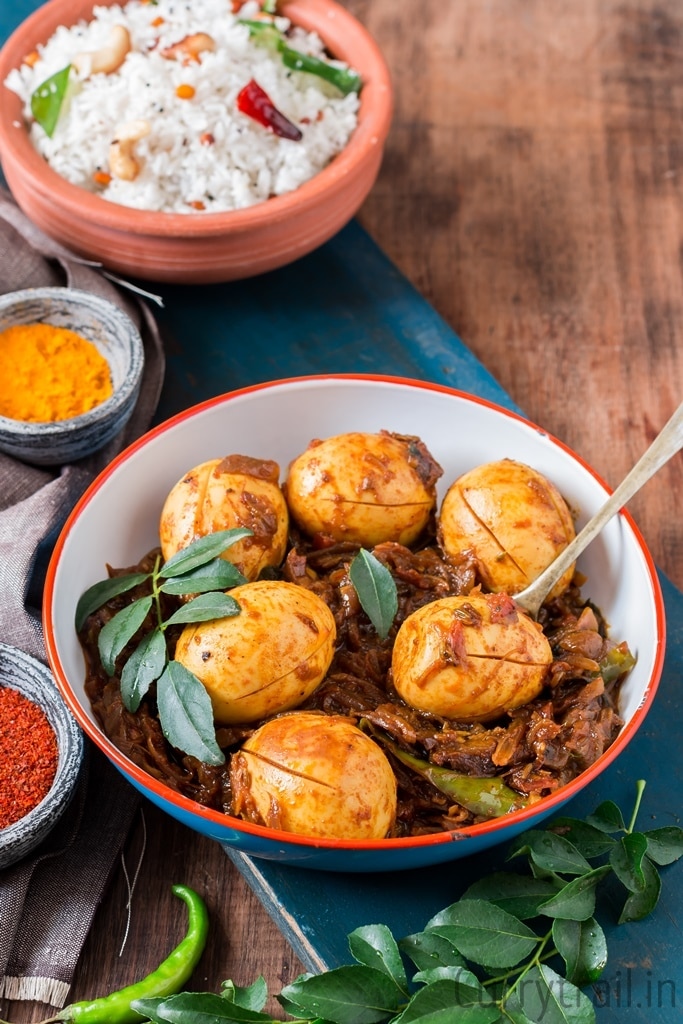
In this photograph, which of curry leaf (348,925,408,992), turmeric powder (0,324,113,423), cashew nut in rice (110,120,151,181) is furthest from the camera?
cashew nut in rice (110,120,151,181)

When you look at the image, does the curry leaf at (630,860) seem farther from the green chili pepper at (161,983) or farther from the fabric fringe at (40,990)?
the fabric fringe at (40,990)

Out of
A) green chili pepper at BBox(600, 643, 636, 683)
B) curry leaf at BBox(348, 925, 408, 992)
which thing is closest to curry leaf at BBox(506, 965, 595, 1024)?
curry leaf at BBox(348, 925, 408, 992)

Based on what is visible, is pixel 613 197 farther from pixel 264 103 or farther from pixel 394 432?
pixel 394 432

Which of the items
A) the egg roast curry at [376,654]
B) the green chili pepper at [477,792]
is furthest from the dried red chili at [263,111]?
the green chili pepper at [477,792]

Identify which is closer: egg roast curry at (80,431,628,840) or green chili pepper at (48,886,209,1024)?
egg roast curry at (80,431,628,840)

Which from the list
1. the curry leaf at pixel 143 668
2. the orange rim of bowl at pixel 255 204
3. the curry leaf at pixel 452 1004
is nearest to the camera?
the curry leaf at pixel 452 1004

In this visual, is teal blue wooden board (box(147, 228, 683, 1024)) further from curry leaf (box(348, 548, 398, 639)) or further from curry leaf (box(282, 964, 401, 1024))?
curry leaf (box(348, 548, 398, 639))
